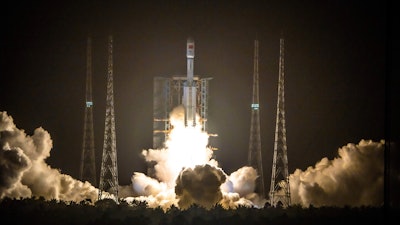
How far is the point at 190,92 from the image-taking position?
27.4 m

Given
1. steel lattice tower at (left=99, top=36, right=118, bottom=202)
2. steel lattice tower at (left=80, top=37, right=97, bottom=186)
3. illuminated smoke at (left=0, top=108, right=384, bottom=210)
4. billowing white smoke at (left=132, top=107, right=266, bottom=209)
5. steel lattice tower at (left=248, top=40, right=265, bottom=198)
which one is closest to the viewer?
steel lattice tower at (left=99, top=36, right=118, bottom=202)

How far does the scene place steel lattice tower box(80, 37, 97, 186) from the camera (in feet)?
88.1

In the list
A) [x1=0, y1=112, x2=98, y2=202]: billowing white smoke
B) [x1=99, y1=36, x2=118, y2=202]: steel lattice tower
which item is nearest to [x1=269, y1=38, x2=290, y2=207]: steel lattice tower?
[x1=99, y1=36, x2=118, y2=202]: steel lattice tower

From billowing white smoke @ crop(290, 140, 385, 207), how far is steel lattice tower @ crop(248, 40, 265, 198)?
1.70 m

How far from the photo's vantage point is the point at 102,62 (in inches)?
1109

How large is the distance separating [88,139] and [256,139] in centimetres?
646

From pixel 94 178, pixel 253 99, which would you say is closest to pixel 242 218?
pixel 253 99

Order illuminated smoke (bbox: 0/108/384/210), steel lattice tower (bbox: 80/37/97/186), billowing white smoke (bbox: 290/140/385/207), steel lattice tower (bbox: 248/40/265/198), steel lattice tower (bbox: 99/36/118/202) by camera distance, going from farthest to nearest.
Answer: steel lattice tower (bbox: 248/40/265/198)
steel lattice tower (bbox: 80/37/97/186)
billowing white smoke (bbox: 290/140/385/207)
illuminated smoke (bbox: 0/108/384/210)
steel lattice tower (bbox: 99/36/118/202)

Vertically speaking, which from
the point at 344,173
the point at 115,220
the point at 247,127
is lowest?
the point at 115,220

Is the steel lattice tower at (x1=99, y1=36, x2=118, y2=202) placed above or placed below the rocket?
below

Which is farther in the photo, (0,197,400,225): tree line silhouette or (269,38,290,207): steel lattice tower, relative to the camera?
(269,38,290,207): steel lattice tower

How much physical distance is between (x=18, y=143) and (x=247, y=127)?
29.6ft

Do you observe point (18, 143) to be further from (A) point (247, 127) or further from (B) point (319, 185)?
(B) point (319, 185)

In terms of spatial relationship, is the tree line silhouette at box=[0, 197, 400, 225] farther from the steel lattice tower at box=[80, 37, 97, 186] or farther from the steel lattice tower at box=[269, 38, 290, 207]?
the steel lattice tower at box=[80, 37, 97, 186]
